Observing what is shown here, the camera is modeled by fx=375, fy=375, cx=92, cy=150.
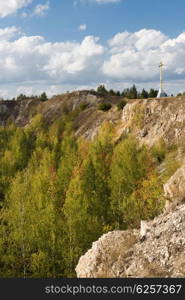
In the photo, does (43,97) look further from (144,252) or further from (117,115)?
(144,252)

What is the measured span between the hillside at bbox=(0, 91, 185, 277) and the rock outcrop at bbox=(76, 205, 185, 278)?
0.06 metres

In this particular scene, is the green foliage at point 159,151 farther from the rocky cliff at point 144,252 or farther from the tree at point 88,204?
the rocky cliff at point 144,252

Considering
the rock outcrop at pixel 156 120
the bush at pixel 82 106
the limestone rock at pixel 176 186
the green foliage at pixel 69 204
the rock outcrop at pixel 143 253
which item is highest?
the bush at pixel 82 106

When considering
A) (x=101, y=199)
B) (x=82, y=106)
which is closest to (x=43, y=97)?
(x=82, y=106)

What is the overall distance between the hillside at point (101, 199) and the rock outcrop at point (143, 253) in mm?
56

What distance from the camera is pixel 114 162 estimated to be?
54.4 metres

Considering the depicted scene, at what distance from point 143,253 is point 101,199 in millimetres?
24069

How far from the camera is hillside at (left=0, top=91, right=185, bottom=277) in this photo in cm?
2205

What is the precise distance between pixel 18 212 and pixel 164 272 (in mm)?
19171

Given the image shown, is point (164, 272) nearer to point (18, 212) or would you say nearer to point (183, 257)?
point (183, 257)

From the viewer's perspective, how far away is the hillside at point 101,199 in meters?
22.0

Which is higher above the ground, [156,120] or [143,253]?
[156,120]

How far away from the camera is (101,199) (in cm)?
4538

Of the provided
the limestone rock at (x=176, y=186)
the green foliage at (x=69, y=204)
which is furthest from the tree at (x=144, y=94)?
the limestone rock at (x=176, y=186)
